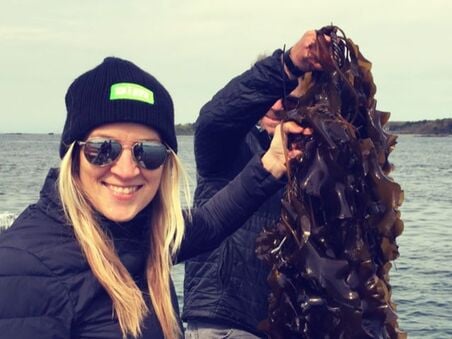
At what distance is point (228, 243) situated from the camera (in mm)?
4004

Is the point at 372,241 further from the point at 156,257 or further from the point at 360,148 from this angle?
the point at 156,257

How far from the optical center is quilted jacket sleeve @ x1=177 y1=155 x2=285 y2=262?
342 cm

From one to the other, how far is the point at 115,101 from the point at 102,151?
19 cm

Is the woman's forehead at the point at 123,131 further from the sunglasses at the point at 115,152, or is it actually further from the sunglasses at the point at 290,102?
the sunglasses at the point at 290,102

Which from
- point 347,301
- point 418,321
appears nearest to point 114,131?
point 347,301

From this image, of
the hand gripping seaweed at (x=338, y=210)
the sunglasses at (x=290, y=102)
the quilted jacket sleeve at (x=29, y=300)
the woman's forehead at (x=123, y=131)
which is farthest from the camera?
the sunglasses at (x=290, y=102)

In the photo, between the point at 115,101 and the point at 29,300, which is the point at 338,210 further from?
the point at 29,300

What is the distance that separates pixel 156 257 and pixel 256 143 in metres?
A: 1.20

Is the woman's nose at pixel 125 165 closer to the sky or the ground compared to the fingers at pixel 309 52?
closer to the ground

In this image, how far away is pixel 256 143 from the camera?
13.4 feet

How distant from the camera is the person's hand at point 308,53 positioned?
3082 mm

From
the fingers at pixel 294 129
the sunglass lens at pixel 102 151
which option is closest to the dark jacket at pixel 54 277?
the sunglass lens at pixel 102 151

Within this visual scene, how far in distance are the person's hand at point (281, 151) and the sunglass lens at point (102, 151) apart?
69cm

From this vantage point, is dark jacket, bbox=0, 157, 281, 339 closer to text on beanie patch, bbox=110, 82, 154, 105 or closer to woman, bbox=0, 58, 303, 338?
woman, bbox=0, 58, 303, 338
